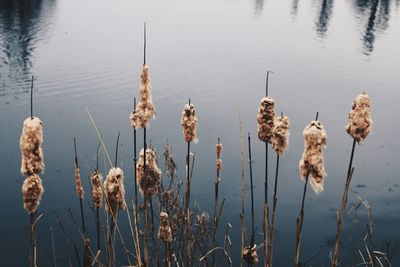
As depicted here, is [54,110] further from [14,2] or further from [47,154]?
[14,2]

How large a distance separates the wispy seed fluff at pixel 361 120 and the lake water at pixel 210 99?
1542mm

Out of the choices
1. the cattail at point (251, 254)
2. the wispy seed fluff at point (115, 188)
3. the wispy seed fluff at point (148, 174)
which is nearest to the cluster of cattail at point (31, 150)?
the wispy seed fluff at point (115, 188)

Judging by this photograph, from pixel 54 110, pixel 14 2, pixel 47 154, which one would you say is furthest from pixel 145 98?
pixel 14 2

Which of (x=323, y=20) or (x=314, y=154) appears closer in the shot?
(x=314, y=154)

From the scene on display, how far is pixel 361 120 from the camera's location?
2213 mm

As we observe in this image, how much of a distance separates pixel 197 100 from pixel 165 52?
11761 mm

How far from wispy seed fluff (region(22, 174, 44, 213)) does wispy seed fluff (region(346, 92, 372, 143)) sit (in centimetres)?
164

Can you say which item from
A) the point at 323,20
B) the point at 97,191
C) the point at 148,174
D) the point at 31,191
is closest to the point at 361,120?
the point at 148,174

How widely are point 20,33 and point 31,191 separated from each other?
1445 inches

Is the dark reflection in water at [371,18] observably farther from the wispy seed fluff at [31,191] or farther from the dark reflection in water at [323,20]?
the wispy seed fluff at [31,191]

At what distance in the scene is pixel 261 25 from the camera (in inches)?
1836

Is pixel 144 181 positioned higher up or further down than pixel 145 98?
further down

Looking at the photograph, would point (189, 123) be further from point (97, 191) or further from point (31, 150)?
point (31, 150)

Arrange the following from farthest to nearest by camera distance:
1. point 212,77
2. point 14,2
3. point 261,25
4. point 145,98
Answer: point 14,2, point 261,25, point 212,77, point 145,98
